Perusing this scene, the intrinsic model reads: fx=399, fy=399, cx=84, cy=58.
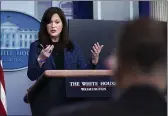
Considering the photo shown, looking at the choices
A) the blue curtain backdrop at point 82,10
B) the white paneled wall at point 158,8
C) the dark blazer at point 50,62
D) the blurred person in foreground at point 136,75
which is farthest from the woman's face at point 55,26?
the blurred person in foreground at point 136,75

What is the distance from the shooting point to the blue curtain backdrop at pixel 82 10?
11.1 feet

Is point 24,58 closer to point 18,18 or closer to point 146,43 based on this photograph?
point 18,18

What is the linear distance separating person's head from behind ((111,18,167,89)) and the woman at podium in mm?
930

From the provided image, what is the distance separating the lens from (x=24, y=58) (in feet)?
11.0

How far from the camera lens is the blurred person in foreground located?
3.06 ft

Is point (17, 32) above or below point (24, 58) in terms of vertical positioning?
above

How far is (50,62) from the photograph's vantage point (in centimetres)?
207

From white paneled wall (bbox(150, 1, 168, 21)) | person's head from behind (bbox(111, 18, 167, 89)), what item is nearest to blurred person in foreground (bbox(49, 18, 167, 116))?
person's head from behind (bbox(111, 18, 167, 89))

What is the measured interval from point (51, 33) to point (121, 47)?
1.32m

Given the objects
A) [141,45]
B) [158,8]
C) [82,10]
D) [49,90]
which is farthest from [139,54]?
[82,10]

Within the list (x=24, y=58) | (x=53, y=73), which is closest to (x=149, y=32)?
(x=53, y=73)

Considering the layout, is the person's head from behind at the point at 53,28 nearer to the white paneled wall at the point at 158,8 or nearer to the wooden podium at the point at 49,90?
the wooden podium at the point at 49,90

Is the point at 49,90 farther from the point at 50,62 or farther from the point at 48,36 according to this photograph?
the point at 48,36

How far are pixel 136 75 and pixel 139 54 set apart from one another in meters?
0.05
